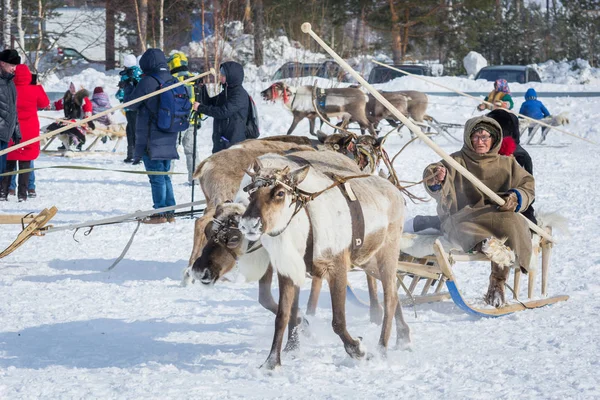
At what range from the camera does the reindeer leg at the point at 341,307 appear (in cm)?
404

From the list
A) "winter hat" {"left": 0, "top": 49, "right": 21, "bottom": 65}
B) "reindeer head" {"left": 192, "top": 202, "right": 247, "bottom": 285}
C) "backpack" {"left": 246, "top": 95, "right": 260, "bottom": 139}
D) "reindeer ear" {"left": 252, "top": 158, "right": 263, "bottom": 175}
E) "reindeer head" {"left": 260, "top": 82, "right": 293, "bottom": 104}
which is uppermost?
"winter hat" {"left": 0, "top": 49, "right": 21, "bottom": 65}

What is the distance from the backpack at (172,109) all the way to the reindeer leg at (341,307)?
4045 mm

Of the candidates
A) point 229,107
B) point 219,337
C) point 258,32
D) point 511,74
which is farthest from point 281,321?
point 258,32

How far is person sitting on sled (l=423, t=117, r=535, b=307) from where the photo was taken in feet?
17.2

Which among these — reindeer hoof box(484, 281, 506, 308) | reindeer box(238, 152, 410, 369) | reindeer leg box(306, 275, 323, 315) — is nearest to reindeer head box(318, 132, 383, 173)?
reindeer leg box(306, 275, 323, 315)

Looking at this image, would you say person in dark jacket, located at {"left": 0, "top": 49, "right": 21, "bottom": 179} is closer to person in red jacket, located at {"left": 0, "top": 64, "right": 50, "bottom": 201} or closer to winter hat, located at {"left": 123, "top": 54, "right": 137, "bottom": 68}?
person in red jacket, located at {"left": 0, "top": 64, "right": 50, "bottom": 201}

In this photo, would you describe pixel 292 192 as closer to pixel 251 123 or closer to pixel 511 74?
pixel 251 123

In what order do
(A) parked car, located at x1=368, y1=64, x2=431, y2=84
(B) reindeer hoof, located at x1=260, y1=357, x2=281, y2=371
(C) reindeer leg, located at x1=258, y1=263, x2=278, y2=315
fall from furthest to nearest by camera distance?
(A) parked car, located at x1=368, y1=64, x2=431, y2=84 → (C) reindeer leg, located at x1=258, y1=263, x2=278, y2=315 → (B) reindeer hoof, located at x1=260, y1=357, x2=281, y2=371

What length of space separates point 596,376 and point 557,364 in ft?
0.79

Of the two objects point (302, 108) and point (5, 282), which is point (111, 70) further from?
point (5, 282)

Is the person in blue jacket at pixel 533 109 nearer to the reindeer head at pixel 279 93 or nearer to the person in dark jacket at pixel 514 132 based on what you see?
the reindeer head at pixel 279 93

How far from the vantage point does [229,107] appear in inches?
301

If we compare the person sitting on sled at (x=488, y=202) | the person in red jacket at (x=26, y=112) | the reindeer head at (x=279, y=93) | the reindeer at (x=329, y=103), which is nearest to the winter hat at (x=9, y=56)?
the person in red jacket at (x=26, y=112)

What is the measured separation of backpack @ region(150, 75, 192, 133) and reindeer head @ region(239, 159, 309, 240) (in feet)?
13.3
